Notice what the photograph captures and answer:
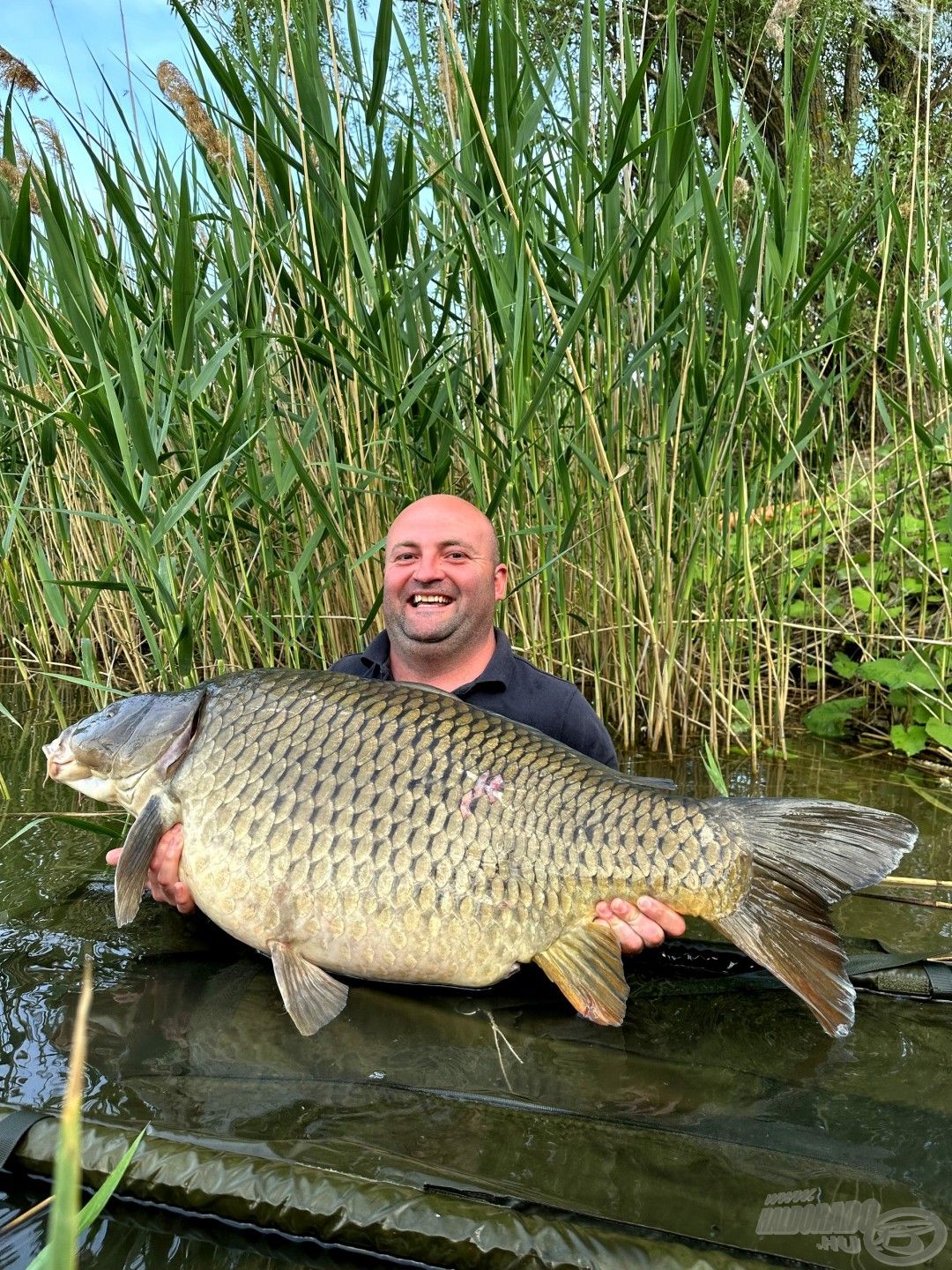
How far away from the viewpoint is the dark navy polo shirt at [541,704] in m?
2.39

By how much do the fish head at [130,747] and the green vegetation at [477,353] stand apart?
45 centimetres

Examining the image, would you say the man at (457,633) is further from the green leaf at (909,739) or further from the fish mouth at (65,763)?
the green leaf at (909,739)

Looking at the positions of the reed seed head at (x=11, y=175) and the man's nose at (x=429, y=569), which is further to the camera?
the reed seed head at (x=11, y=175)

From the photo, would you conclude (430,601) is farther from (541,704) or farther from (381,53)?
(381,53)

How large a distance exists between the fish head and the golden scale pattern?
76 mm

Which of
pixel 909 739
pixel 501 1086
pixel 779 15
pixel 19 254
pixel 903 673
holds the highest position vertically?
pixel 779 15

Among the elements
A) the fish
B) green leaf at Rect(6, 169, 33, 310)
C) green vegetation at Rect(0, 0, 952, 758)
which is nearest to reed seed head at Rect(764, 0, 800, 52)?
green vegetation at Rect(0, 0, 952, 758)

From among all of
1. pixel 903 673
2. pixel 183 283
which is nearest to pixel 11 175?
pixel 183 283

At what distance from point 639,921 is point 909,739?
2.13 meters

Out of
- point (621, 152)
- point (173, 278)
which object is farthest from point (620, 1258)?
point (621, 152)

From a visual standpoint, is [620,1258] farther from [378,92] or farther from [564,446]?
[378,92]

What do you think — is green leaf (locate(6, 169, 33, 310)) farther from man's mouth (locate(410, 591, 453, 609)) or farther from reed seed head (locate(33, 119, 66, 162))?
man's mouth (locate(410, 591, 453, 609))

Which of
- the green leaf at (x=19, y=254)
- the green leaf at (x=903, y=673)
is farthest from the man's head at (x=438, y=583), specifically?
the green leaf at (x=903, y=673)

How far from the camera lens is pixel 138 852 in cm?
186
